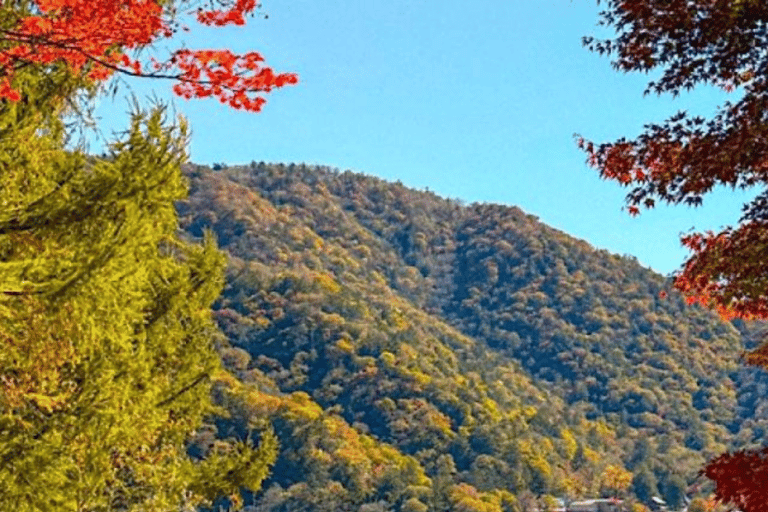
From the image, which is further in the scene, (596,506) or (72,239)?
(596,506)

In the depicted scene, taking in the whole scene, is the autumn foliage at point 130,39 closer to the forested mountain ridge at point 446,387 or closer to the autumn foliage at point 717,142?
the autumn foliage at point 717,142

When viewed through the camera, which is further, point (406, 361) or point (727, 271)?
point (406, 361)

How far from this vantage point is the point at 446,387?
13862 cm

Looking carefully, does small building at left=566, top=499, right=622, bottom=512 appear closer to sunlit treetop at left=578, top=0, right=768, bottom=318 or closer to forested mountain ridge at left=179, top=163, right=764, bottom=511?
forested mountain ridge at left=179, top=163, right=764, bottom=511

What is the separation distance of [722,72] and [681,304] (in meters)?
191

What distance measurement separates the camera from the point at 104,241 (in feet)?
25.5

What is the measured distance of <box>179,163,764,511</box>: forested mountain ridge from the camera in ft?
380

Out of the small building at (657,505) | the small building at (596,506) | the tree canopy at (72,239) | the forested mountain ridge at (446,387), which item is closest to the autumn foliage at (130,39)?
the tree canopy at (72,239)

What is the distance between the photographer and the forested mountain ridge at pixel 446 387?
380 feet

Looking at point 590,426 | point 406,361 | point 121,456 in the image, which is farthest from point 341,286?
point 121,456

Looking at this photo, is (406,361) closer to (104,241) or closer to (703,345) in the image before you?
(703,345)

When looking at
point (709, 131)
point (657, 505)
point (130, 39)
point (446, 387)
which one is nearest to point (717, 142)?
point (709, 131)

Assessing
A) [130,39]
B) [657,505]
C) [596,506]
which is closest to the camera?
[130,39]

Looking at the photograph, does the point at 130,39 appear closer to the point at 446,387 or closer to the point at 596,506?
the point at 596,506
